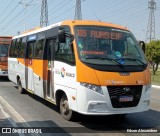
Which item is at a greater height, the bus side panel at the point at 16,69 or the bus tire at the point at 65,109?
the bus side panel at the point at 16,69

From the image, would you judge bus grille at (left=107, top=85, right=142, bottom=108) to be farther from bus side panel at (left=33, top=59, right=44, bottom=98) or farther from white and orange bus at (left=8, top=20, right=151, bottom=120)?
bus side panel at (left=33, top=59, right=44, bottom=98)

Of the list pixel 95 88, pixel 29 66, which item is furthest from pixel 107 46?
pixel 29 66

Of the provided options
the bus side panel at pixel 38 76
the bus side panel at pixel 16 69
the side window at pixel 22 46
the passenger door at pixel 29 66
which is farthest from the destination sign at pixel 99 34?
the side window at pixel 22 46

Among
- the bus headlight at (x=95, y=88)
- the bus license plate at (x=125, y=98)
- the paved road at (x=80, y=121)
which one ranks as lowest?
the paved road at (x=80, y=121)

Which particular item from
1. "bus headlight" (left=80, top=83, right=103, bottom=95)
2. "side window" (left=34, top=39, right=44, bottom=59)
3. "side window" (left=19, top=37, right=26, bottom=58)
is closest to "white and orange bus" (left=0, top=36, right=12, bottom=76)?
"side window" (left=19, top=37, right=26, bottom=58)

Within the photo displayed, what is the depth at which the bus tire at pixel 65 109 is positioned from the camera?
897cm

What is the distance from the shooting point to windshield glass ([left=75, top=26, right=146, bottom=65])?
8.46 meters

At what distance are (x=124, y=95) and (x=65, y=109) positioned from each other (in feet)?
5.76

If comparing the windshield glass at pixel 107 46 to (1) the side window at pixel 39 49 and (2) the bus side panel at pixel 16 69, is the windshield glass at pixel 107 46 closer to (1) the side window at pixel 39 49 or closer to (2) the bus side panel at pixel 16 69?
(1) the side window at pixel 39 49

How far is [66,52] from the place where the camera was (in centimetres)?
911

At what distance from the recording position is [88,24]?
30.2 feet

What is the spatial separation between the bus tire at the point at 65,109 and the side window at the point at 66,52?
3.28 ft

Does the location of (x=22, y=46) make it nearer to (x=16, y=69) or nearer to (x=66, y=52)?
(x=16, y=69)

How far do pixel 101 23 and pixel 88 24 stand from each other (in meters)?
0.47
